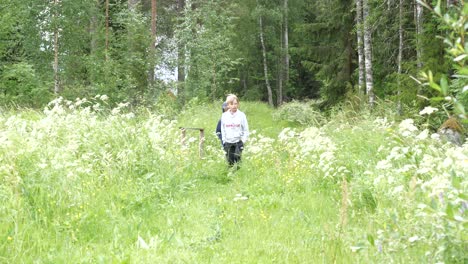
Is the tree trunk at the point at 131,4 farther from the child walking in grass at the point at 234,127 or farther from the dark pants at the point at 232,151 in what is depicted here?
the dark pants at the point at 232,151

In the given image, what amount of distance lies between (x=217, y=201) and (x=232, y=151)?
8.88 ft

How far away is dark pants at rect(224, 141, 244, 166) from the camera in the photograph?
349 inches

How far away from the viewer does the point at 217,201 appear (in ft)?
20.9

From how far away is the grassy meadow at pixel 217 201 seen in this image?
3473 mm

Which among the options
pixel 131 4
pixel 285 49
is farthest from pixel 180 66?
pixel 285 49

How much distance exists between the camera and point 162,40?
31.3m

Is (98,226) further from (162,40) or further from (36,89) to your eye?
(162,40)

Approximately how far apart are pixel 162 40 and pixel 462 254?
1174 inches

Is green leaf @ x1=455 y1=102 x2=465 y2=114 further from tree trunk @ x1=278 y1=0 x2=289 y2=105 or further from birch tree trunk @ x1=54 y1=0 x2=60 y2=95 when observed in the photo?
tree trunk @ x1=278 y1=0 x2=289 y2=105

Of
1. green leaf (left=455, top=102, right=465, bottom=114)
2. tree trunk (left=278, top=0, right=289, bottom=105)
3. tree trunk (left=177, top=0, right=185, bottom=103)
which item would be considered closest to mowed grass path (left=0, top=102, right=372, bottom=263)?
green leaf (left=455, top=102, right=465, bottom=114)

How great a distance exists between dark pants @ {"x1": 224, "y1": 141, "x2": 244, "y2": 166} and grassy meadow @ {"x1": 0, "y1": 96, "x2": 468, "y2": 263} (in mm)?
242

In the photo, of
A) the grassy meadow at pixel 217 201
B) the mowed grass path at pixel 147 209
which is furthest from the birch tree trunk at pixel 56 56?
the mowed grass path at pixel 147 209

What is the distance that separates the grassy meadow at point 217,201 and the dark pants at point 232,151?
242mm

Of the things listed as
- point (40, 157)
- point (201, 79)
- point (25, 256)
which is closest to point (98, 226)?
point (25, 256)
